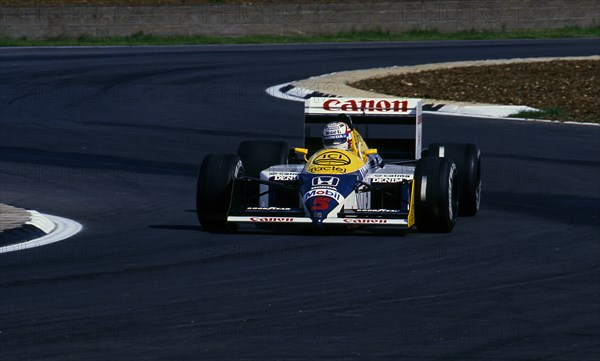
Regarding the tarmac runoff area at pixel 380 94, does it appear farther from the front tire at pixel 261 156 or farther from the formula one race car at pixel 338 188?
the front tire at pixel 261 156

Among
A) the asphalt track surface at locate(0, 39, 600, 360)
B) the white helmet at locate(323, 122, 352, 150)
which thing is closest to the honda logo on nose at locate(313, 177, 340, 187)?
the asphalt track surface at locate(0, 39, 600, 360)

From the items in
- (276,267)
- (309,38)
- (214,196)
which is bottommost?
(309,38)

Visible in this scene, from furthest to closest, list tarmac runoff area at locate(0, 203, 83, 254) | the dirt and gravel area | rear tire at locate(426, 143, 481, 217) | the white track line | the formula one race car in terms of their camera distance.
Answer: the dirt and gravel area < rear tire at locate(426, 143, 481, 217) < the formula one race car < tarmac runoff area at locate(0, 203, 83, 254) < the white track line

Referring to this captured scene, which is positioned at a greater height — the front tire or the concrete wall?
the front tire

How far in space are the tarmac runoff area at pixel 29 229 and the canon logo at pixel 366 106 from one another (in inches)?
127

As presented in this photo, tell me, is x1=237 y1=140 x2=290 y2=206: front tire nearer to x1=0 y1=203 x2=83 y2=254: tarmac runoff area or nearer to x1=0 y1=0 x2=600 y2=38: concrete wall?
x1=0 y1=203 x2=83 y2=254: tarmac runoff area

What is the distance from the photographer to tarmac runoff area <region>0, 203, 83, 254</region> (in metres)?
13.0

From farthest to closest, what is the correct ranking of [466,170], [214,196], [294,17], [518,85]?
1. [294,17]
2. [518,85]
3. [466,170]
4. [214,196]

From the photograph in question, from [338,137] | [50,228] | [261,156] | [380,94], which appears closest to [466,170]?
[338,137]

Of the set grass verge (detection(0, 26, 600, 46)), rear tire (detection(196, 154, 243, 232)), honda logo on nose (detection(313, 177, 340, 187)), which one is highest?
honda logo on nose (detection(313, 177, 340, 187))

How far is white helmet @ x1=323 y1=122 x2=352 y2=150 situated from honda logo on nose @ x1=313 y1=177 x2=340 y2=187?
700 millimetres

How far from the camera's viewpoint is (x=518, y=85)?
96.5 feet

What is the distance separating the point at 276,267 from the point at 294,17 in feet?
115

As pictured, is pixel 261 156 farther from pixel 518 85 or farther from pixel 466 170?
pixel 518 85
